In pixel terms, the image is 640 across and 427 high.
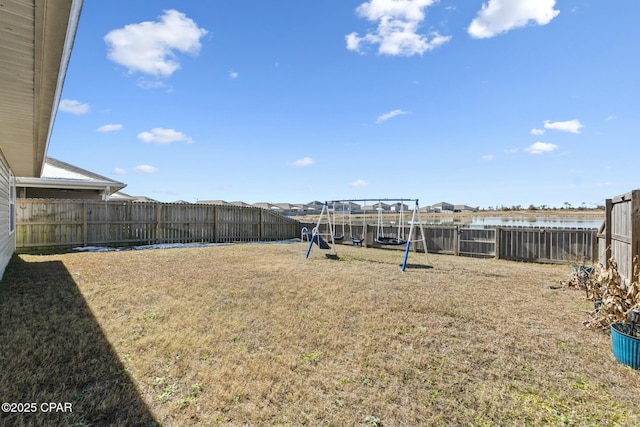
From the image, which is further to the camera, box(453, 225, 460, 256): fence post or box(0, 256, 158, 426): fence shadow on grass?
box(453, 225, 460, 256): fence post

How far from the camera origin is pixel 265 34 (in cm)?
1052

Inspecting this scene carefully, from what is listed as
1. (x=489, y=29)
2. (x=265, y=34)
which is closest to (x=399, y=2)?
(x=489, y=29)

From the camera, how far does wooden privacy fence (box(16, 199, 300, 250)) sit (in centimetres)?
990

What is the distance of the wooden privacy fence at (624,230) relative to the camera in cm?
397

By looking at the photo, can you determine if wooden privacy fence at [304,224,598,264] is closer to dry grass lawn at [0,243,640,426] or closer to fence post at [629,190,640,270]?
dry grass lawn at [0,243,640,426]

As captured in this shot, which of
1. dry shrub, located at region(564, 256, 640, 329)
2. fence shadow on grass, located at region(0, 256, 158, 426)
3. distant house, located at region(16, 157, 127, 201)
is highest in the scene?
distant house, located at region(16, 157, 127, 201)

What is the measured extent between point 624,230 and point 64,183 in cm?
1644

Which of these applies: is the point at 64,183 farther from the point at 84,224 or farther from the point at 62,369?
the point at 62,369

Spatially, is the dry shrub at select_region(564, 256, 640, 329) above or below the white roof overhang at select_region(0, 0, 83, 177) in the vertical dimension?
below

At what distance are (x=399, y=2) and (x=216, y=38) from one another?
19.4 ft

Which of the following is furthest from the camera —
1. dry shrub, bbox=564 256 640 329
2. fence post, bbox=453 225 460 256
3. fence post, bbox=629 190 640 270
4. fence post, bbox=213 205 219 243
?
fence post, bbox=213 205 219 243

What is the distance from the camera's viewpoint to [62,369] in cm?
259

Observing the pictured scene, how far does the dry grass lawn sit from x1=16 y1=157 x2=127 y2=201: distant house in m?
8.71

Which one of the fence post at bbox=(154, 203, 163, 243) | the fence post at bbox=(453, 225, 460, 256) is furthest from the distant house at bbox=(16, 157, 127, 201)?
the fence post at bbox=(453, 225, 460, 256)
